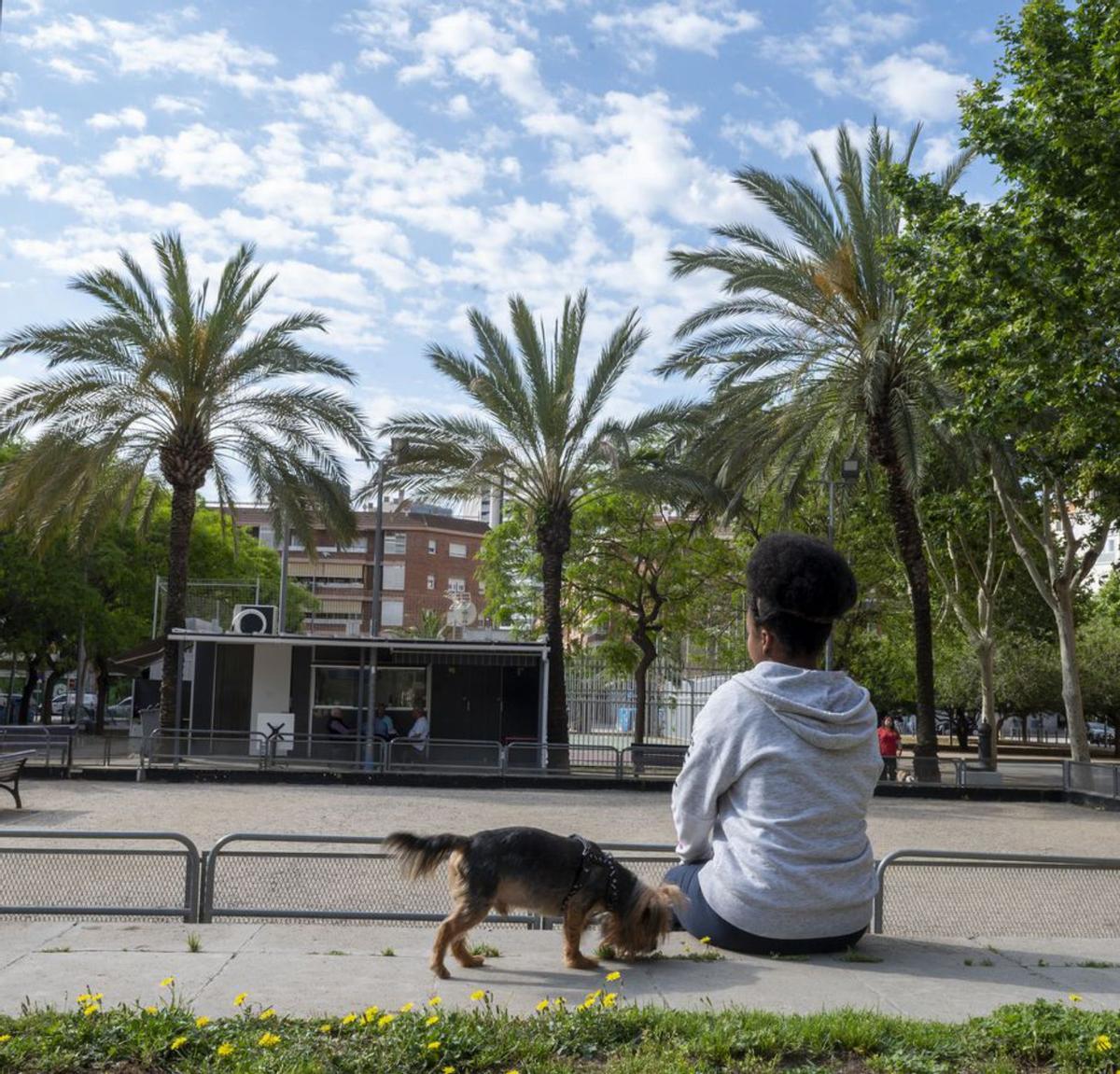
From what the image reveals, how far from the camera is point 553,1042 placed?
13.6ft

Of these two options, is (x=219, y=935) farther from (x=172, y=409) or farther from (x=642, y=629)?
(x=642, y=629)

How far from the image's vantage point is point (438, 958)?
17.1 ft

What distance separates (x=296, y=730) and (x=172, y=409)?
808 centimetres

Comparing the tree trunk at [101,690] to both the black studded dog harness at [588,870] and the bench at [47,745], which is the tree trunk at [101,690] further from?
the black studded dog harness at [588,870]

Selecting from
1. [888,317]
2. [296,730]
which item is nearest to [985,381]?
[888,317]

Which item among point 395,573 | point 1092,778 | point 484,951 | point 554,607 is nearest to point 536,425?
point 554,607

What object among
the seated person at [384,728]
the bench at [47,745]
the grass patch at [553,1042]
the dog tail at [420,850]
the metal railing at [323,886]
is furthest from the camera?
the seated person at [384,728]

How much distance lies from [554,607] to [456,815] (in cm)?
1016

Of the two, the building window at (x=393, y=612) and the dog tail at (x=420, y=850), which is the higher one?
the building window at (x=393, y=612)

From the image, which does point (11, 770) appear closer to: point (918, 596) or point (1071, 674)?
point (918, 596)

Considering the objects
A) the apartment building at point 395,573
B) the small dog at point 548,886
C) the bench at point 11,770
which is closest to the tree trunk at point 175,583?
the bench at point 11,770

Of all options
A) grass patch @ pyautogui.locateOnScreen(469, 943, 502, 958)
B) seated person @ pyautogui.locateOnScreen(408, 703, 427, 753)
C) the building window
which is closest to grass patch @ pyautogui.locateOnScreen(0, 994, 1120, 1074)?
grass patch @ pyautogui.locateOnScreen(469, 943, 502, 958)

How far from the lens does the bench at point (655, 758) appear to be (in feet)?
83.8

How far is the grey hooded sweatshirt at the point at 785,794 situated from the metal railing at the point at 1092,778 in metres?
20.2
